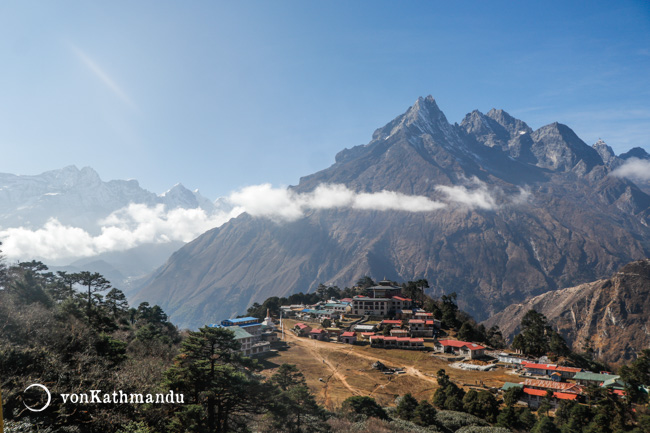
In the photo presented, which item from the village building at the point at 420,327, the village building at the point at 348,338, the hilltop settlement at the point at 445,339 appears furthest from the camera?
the village building at the point at 420,327

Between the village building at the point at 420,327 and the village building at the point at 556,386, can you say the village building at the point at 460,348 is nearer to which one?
the village building at the point at 420,327

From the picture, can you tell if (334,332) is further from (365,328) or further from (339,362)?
(339,362)

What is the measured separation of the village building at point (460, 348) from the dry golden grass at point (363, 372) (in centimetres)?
347

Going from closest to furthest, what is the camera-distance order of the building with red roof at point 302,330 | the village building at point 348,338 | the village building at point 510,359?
1. the village building at point 510,359
2. the village building at point 348,338
3. the building with red roof at point 302,330

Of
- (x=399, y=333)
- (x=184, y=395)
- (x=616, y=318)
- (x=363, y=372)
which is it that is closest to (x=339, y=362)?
(x=363, y=372)

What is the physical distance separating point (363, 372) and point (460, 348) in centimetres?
2509

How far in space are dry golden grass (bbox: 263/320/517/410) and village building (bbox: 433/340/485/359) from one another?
3.47 metres

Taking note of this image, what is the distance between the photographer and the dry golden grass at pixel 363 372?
52156 millimetres

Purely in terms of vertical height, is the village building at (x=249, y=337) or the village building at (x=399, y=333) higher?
the village building at (x=249, y=337)

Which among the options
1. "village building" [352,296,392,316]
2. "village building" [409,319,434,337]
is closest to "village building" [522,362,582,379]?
"village building" [409,319,434,337]

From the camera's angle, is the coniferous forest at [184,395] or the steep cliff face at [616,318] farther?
the steep cliff face at [616,318]

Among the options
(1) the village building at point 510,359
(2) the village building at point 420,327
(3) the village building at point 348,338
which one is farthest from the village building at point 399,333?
(1) the village building at point 510,359

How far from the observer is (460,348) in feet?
243

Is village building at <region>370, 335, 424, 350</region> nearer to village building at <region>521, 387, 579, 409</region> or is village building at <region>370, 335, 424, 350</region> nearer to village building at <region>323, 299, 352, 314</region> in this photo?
village building at <region>521, 387, 579, 409</region>
